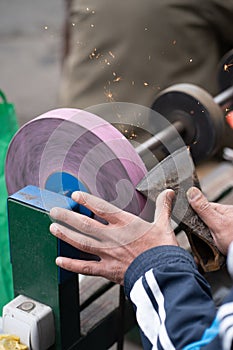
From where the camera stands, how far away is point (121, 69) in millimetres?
2172

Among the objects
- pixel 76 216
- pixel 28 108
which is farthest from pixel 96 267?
pixel 28 108

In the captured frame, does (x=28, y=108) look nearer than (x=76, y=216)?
No

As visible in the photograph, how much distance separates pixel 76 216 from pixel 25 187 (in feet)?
0.50

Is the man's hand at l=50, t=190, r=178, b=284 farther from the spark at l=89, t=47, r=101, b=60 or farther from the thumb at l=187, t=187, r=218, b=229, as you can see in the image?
the spark at l=89, t=47, r=101, b=60

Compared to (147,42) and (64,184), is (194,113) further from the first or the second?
(147,42)

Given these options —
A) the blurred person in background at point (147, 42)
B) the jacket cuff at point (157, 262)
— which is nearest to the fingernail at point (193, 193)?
the jacket cuff at point (157, 262)

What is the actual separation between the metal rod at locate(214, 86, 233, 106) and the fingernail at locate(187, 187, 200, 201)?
21.2 inches

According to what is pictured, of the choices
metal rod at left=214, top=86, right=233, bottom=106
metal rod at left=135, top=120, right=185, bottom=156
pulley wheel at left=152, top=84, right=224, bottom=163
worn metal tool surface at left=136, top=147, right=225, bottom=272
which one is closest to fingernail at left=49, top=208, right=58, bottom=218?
worn metal tool surface at left=136, top=147, right=225, bottom=272

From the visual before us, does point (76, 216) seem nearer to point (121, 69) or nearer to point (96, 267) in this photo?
point (96, 267)

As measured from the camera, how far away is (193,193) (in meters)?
0.99

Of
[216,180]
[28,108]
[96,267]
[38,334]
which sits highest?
[96,267]

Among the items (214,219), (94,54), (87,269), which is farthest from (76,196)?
(94,54)

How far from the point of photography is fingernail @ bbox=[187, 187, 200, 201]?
3.23 ft

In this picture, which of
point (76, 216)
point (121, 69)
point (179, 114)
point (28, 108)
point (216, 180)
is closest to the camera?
point (76, 216)
